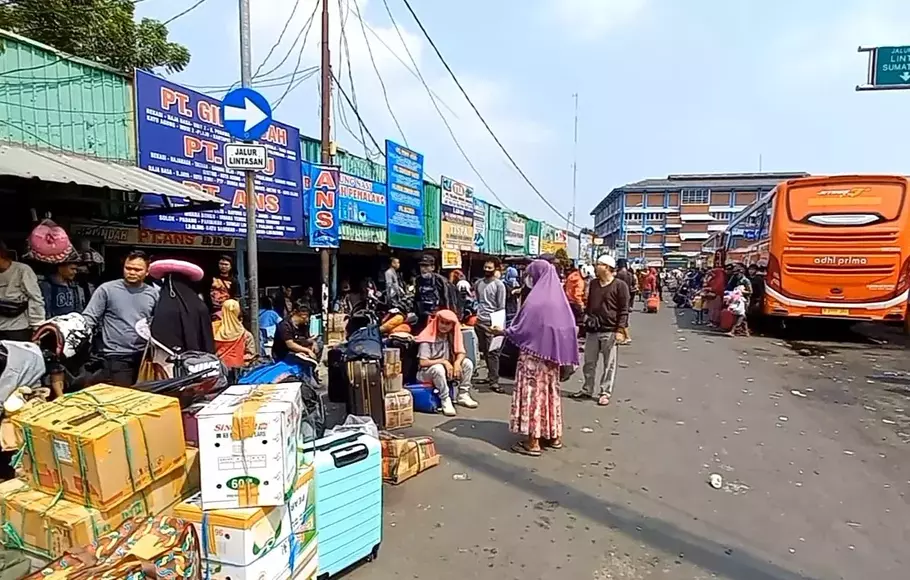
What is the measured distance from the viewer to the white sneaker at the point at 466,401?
720 cm

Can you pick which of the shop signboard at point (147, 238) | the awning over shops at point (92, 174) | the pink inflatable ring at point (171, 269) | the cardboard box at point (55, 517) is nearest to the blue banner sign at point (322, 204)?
the shop signboard at point (147, 238)

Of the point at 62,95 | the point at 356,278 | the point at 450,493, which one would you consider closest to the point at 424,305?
the point at 450,493

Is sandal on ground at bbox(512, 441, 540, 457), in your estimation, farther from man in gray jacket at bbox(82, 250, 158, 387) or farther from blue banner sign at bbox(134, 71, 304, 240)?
blue banner sign at bbox(134, 71, 304, 240)

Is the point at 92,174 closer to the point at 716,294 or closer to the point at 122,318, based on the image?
the point at 122,318

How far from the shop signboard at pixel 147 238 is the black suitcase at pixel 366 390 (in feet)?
12.0

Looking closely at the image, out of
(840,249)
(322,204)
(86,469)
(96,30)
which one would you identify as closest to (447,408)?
(86,469)

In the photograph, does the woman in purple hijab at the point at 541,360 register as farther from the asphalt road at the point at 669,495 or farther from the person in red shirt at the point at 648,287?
the person in red shirt at the point at 648,287

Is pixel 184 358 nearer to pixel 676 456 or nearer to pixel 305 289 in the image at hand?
pixel 676 456

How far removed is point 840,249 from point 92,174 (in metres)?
14.1

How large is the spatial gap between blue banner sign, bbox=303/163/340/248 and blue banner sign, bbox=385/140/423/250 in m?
2.63

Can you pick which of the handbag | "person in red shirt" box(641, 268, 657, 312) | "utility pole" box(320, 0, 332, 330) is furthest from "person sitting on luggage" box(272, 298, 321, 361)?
"person in red shirt" box(641, 268, 657, 312)

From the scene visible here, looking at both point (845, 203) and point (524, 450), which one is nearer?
point (524, 450)

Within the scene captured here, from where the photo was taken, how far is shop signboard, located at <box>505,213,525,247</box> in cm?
2488

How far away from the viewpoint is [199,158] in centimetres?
813
